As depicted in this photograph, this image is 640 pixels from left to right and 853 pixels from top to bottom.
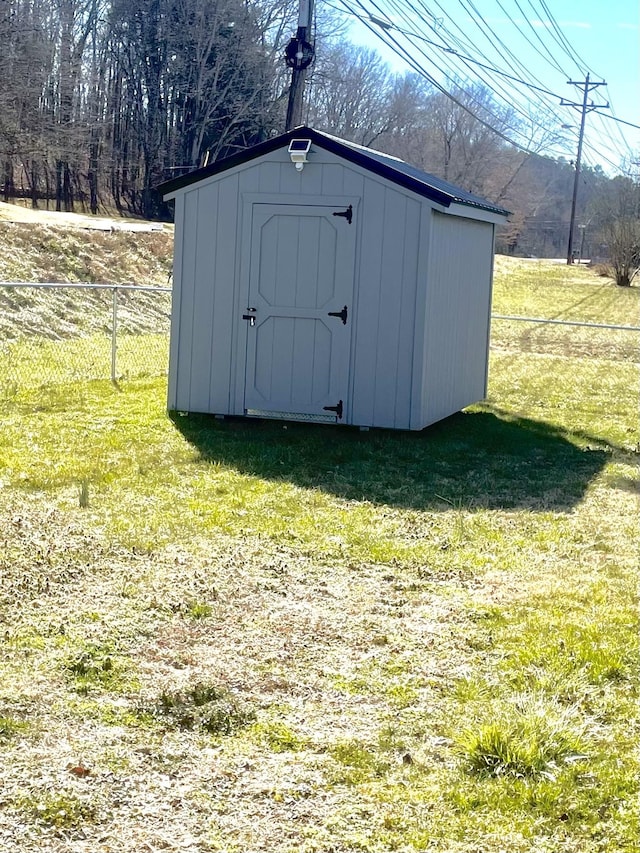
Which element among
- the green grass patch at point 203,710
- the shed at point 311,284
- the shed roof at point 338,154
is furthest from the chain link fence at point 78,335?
the green grass patch at point 203,710

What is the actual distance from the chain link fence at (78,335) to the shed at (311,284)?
1714 mm

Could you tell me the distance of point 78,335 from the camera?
56.6 ft

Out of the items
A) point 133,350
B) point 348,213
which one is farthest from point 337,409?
point 133,350

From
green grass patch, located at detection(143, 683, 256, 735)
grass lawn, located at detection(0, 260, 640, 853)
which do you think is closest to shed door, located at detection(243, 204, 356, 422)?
grass lawn, located at detection(0, 260, 640, 853)

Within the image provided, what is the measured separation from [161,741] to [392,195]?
22.1 feet

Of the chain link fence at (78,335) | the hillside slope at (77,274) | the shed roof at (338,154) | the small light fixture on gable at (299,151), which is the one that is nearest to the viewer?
the shed roof at (338,154)

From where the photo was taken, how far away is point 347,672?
4.53m

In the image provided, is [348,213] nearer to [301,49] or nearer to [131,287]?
[131,287]

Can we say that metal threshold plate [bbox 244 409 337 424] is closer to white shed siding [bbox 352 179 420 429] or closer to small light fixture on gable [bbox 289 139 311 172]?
white shed siding [bbox 352 179 420 429]

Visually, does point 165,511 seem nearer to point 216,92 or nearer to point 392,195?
point 392,195

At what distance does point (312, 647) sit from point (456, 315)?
6712mm

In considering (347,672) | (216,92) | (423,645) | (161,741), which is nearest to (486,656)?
(423,645)

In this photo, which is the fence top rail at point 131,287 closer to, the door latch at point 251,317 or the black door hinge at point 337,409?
the door latch at point 251,317

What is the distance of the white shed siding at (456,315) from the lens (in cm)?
1009
